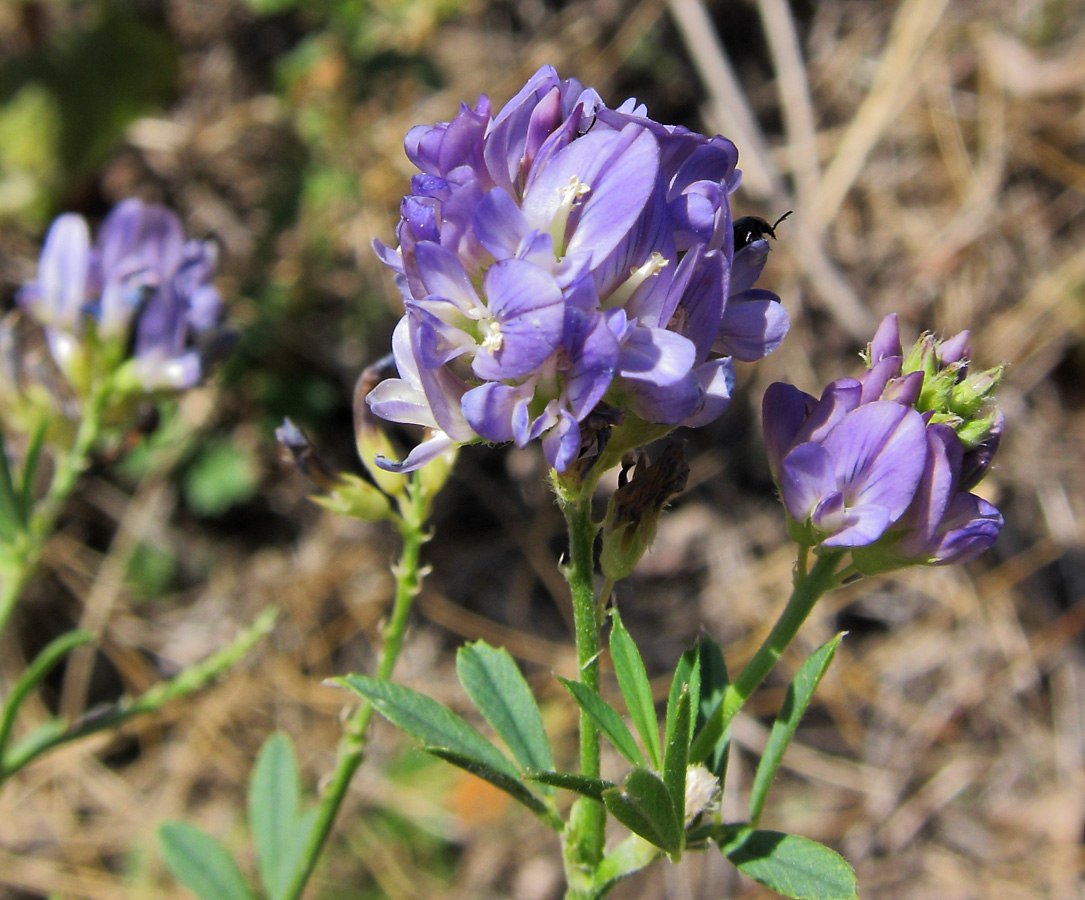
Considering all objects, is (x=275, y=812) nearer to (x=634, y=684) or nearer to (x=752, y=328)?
(x=634, y=684)

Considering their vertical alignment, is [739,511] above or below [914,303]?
below

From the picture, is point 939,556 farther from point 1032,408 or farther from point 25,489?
point 1032,408

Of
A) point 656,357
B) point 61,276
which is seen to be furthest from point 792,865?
point 61,276

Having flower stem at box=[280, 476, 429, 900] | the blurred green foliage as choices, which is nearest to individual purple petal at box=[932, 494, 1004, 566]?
flower stem at box=[280, 476, 429, 900]

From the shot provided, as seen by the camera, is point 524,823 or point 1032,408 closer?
point 524,823

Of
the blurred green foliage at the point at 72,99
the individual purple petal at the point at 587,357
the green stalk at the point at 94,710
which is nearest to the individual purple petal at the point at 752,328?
the individual purple petal at the point at 587,357

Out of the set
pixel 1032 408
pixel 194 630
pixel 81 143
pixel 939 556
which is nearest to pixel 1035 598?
pixel 1032 408

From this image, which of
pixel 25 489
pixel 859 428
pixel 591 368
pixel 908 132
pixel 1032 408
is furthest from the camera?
pixel 908 132
